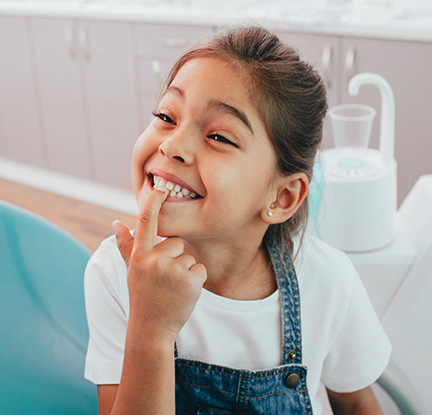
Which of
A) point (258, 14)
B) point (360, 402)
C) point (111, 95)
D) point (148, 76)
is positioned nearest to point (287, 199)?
point (360, 402)

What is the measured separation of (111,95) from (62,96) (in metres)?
0.38

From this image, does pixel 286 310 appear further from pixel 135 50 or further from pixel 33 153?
pixel 33 153

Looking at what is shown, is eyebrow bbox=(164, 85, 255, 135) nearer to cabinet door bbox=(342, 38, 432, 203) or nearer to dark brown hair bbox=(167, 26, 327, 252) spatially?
dark brown hair bbox=(167, 26, 327, 252)

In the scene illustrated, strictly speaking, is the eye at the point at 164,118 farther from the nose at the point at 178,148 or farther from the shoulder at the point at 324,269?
the shoulder at the point at 324,269

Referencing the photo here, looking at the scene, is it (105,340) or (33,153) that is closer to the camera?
(105,340)

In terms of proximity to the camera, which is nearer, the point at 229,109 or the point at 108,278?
the point at 229,109

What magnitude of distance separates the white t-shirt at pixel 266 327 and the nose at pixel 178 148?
228 millimetres

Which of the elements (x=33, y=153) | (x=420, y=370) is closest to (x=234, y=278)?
(x=420, y=370)

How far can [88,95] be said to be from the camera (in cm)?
324

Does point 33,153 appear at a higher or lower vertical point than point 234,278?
lower

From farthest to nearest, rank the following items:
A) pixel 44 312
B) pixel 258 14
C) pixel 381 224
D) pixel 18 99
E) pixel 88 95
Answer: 1. pixel 18 99
2. pixel 88 95
3. pixel 258 14
4. pixel 381 224
5. pixel 44 312

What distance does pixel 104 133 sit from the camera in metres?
3.26

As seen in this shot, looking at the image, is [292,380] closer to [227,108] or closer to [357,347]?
[357,347]

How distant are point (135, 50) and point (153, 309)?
7.60 feet
